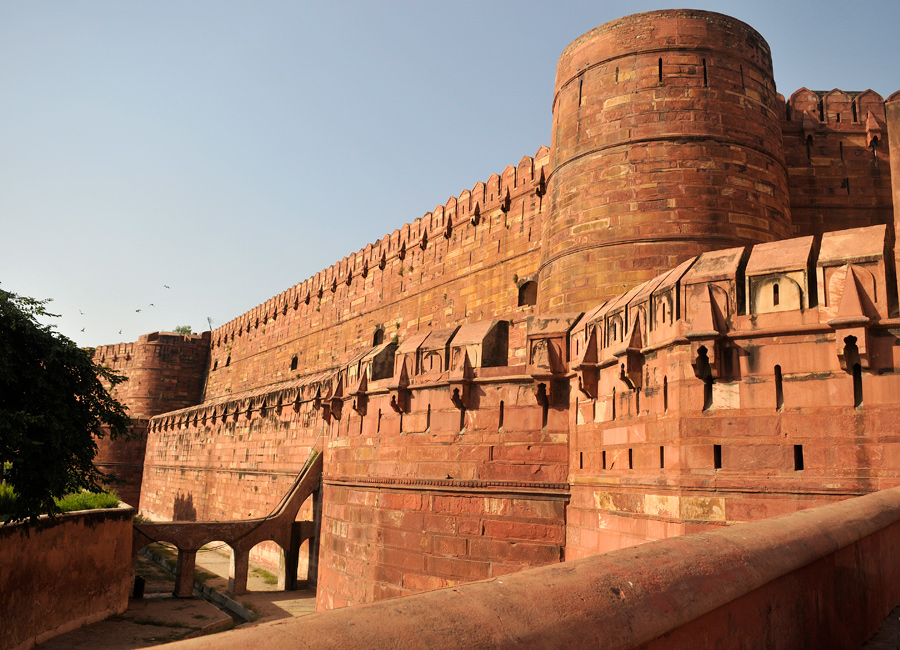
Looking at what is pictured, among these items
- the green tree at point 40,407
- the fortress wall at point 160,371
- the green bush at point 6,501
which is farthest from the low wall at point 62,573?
the fortress wall at point 160,371

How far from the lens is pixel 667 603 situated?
83.1 inches

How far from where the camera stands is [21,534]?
12.0 meters

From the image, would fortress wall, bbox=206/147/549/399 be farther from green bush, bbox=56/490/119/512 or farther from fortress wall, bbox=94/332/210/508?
green bush, bbox=56/490/119/512

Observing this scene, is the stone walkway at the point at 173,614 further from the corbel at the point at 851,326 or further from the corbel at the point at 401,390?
the corbel at the point at 851,326

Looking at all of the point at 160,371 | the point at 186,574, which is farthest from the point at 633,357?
the point at 160,371

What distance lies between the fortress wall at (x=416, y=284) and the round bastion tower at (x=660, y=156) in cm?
533

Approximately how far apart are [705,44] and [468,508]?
723 cm

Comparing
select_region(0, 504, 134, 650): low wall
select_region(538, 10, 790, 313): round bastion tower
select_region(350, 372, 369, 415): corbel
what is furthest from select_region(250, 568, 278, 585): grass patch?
select_region(538, 10, 790, 313): round bastion tower

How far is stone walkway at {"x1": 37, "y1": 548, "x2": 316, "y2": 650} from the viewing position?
12883mm

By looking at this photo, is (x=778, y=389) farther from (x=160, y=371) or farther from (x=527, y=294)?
(x=160, y=371)

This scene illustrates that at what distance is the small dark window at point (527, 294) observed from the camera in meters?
16.7

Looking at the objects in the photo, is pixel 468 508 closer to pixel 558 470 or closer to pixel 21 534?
pixel 558 470

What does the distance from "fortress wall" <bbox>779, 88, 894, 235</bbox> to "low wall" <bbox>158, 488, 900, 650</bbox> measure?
380 inches

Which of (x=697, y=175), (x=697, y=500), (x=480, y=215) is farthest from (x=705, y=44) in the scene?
(x=480, y=215)
